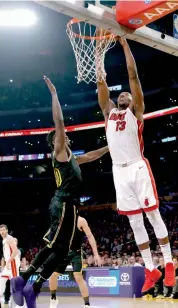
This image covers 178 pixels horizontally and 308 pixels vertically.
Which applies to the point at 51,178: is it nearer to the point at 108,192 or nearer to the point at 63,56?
the point at 108,192

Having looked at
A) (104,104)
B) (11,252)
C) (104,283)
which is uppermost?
(104,104)

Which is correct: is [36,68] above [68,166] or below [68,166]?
above

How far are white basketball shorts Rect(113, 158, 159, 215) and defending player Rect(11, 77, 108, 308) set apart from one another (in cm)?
109

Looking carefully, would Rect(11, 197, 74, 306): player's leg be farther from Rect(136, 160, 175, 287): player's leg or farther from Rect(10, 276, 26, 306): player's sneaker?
Rect(136, 160, 175, 287): player's leg

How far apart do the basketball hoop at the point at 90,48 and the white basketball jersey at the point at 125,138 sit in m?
0.83

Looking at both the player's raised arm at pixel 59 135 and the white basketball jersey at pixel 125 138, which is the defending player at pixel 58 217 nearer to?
the player's raised arm at pixel 59 135

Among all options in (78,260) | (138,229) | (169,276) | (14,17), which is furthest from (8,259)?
(14,17)

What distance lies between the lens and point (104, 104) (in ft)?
21.2

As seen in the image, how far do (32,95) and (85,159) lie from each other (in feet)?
95.4

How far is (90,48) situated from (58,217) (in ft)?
8.18

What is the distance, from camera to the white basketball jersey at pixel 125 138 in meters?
5.95

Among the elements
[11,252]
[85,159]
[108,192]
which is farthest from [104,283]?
[108,192]

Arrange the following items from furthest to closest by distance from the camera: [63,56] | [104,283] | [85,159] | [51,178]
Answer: [51,178], [63,56], [104,283], [85,159]

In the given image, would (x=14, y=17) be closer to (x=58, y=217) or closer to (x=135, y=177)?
(x=58, y=217)
